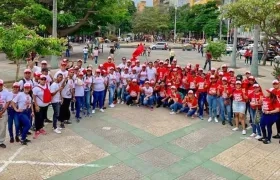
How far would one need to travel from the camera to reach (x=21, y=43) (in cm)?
1219

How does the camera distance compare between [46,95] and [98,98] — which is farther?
[98,98]

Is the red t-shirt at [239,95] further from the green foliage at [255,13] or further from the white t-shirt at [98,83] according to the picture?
the green foliage at [255,13]

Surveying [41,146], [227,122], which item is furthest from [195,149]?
[41,146]

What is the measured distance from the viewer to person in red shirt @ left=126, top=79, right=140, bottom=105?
1116 centimetres

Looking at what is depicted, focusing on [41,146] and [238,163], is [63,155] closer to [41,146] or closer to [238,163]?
[41,146]

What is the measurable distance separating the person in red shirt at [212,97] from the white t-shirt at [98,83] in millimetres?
3430

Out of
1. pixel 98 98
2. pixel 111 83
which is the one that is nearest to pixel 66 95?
pixel 98 98

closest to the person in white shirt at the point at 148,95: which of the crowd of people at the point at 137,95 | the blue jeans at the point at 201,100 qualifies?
the crowd of people at the point at 137,95

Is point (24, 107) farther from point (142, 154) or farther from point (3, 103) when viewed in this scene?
point (142, 154)

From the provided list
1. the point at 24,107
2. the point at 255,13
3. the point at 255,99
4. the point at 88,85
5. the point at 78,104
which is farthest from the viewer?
the point at 255,13

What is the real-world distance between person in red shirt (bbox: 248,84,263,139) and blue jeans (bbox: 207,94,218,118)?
123cm

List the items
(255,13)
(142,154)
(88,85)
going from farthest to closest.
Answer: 1. (255,13)
2. (88,85)
3. (142,154)

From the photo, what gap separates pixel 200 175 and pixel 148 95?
16.7 ft

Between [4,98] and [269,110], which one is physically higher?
[4,98]
